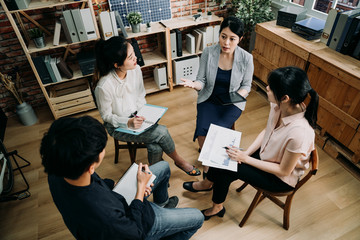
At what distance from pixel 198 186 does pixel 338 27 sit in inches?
76.5

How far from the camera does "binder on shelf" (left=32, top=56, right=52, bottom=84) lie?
2.62 m

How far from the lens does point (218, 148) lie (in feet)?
5.72

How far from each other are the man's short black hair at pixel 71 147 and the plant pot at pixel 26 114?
7.79 ft

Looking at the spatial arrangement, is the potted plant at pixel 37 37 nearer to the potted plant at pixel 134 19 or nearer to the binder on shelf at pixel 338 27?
the potted plant at pixel 134 19

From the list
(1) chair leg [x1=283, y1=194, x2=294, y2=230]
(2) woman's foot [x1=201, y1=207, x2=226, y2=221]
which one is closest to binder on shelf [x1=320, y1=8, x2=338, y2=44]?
(1) chair leg [x1=283, y1=194, x2=294, y2=230]

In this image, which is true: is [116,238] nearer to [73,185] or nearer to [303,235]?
[73,185]

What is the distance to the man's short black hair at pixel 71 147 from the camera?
946 millimetres

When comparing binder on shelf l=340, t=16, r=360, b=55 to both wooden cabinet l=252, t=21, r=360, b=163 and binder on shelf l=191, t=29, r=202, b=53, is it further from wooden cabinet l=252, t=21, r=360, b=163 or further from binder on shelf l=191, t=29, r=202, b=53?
binder on shelf l=191, t=29, r=202, b=53

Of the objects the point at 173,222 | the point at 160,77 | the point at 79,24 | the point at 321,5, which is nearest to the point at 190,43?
the point at 160,77

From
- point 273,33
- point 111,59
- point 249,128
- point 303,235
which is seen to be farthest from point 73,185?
point 273,33

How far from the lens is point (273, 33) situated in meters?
2.72

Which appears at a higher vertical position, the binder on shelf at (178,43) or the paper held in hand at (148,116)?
the binder on shelf at (178,43)

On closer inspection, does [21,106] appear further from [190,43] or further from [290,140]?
[290,140]

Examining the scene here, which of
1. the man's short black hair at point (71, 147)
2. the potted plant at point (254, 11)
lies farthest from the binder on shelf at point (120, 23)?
the man's short black hair at point (71, 147)
